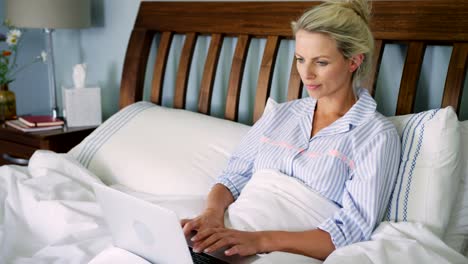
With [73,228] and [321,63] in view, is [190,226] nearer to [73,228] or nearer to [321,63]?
[73,228]

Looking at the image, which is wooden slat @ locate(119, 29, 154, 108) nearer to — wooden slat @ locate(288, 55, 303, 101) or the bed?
the bed

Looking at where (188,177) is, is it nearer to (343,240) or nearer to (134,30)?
(343,240)

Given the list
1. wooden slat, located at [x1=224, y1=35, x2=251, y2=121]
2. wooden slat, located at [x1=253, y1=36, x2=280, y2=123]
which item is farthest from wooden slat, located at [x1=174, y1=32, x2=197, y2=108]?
wooden slat, located at [x1=253, y1=36, x2=280, y2=123]

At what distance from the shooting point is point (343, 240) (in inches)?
51.5

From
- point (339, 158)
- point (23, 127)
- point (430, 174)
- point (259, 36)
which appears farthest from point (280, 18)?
point (23, 127)

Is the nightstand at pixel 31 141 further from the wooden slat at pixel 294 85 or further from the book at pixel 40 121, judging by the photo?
the wooden slat at pixel 294 85

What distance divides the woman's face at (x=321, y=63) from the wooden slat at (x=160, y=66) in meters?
0.93

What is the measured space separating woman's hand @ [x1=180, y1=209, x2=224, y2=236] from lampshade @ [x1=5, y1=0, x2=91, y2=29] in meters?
1.27

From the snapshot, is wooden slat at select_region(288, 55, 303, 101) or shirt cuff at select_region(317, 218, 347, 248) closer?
shirt cuff at select_region(317, 218, 347, 248)

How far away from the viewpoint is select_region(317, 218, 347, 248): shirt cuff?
4.28 feet

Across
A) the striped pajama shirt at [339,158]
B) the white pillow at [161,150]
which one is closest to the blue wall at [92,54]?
the white pillow at [161,150]

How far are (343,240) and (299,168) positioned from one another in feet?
0.74

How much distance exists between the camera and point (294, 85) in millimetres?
1867

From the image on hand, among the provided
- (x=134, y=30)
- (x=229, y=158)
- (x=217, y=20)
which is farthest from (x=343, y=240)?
(x=134, y=30)
